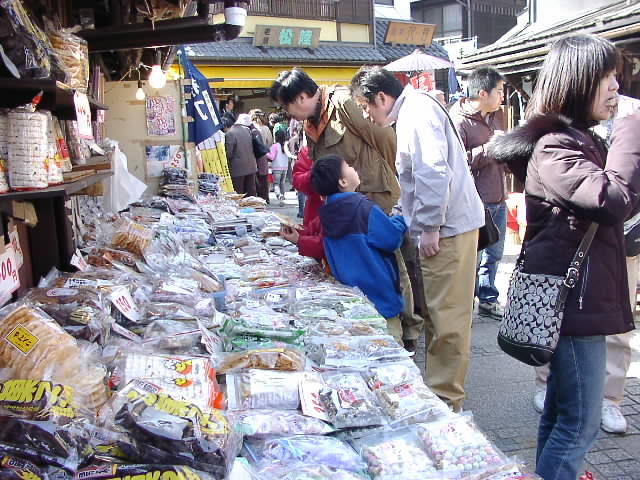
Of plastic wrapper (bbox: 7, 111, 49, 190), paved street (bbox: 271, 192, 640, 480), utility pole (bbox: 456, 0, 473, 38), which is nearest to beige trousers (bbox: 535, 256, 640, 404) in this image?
paved street (bbox: 271, 192, 640, 480)

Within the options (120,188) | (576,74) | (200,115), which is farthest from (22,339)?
(200,115)

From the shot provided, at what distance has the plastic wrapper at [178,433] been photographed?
1.40 m

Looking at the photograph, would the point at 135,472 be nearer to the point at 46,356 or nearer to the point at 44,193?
the point at 46,356

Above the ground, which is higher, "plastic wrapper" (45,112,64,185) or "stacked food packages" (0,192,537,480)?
"plastic wrapper" (45,112,64,185)

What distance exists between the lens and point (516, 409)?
3730 mm

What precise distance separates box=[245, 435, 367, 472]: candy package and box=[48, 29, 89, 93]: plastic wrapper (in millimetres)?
1777

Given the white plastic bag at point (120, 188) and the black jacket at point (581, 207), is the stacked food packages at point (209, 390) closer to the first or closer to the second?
the black jacket at point (581, 207)

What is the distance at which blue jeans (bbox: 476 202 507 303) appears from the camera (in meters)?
5.34

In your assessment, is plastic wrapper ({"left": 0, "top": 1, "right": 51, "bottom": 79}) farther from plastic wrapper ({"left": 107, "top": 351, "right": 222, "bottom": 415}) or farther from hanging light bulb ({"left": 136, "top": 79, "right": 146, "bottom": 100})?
hanging light bulb ({"left": 136, "top": 79, "right": 146, "bottom": 100})

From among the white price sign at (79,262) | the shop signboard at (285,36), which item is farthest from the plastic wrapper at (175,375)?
the shop signboard at (285,36)

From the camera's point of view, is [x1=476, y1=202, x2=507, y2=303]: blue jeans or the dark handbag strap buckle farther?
[x1=476, y1=202, x2=507, y2=303]: blue jeans

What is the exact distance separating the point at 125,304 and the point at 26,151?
884 millimetres

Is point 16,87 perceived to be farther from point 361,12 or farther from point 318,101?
point 361,12

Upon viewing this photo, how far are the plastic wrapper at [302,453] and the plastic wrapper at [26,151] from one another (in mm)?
1057
